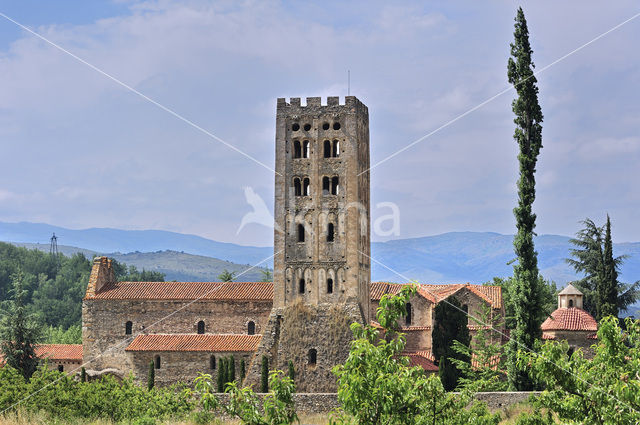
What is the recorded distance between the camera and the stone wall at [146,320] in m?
52.8

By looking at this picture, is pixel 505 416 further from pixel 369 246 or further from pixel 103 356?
pixel 103 356

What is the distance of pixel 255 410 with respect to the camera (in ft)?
52.0

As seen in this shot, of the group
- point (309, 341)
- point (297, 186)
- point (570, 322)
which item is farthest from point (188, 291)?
point (570, 322)

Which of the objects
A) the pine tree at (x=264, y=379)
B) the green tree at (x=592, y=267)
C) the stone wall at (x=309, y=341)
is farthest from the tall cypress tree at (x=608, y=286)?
the pine tree at (x=264, y=379)

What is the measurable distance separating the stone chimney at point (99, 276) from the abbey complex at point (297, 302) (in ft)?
0.48

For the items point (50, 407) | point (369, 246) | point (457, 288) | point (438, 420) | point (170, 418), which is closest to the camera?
point (438, 420)

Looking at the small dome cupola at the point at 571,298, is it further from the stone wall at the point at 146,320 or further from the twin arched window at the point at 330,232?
the stone wall at the point at 146,320

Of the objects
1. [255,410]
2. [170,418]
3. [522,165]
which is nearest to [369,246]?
[522,165]

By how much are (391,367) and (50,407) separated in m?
18.1

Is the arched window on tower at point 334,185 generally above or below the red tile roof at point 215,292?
above

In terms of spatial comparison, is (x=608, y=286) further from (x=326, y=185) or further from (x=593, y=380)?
(x=593, y=380)

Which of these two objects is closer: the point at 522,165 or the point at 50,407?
the point at 50,407

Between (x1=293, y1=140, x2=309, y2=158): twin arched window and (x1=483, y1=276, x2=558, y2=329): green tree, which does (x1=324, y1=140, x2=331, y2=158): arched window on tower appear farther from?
(x1=483, y1=276, x2=558, y2=329): green tree

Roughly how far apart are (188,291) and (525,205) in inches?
966
